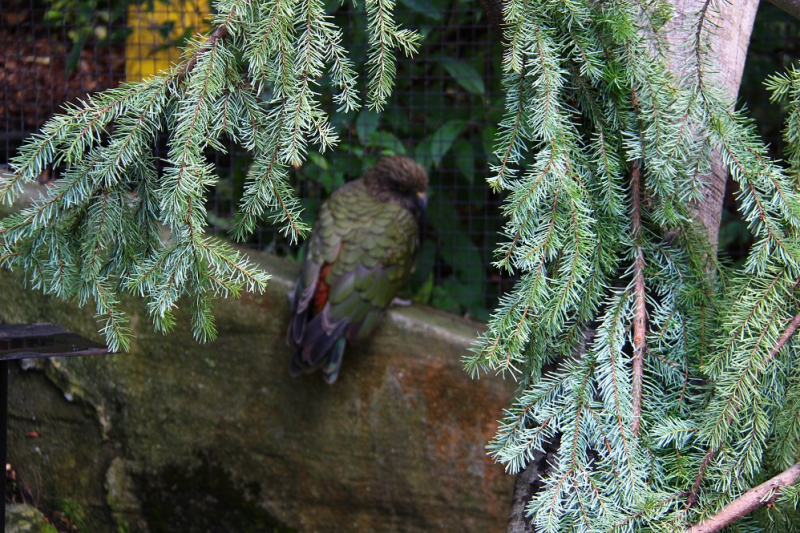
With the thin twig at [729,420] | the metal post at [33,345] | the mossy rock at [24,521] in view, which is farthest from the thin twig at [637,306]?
the mossy rock at [24,521]

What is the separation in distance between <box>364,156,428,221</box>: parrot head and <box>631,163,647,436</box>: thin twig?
1524 mm

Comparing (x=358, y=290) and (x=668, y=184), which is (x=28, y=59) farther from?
(x=668, y=184)

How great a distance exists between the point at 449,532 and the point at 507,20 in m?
1.96

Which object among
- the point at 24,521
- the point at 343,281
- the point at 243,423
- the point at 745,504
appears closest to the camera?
the point at 745,504

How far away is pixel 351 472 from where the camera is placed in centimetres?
254

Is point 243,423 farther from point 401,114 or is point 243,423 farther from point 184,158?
point 184,158

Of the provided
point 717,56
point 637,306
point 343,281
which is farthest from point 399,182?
point 637,306

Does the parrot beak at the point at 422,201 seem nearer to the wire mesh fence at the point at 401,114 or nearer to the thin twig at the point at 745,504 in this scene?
the wire mesh fence at the point at 401,114

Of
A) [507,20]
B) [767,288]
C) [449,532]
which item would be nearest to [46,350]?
[507,20]

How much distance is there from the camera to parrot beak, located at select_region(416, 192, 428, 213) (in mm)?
2750

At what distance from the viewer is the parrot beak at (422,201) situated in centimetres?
275

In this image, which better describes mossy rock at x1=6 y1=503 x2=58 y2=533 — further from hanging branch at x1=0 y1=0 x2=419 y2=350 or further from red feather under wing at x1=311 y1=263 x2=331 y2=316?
hanging branch at x1=0 y1=0 x2=419 y2=350

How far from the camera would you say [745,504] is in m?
0.98

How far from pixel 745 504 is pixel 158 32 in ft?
9.23
